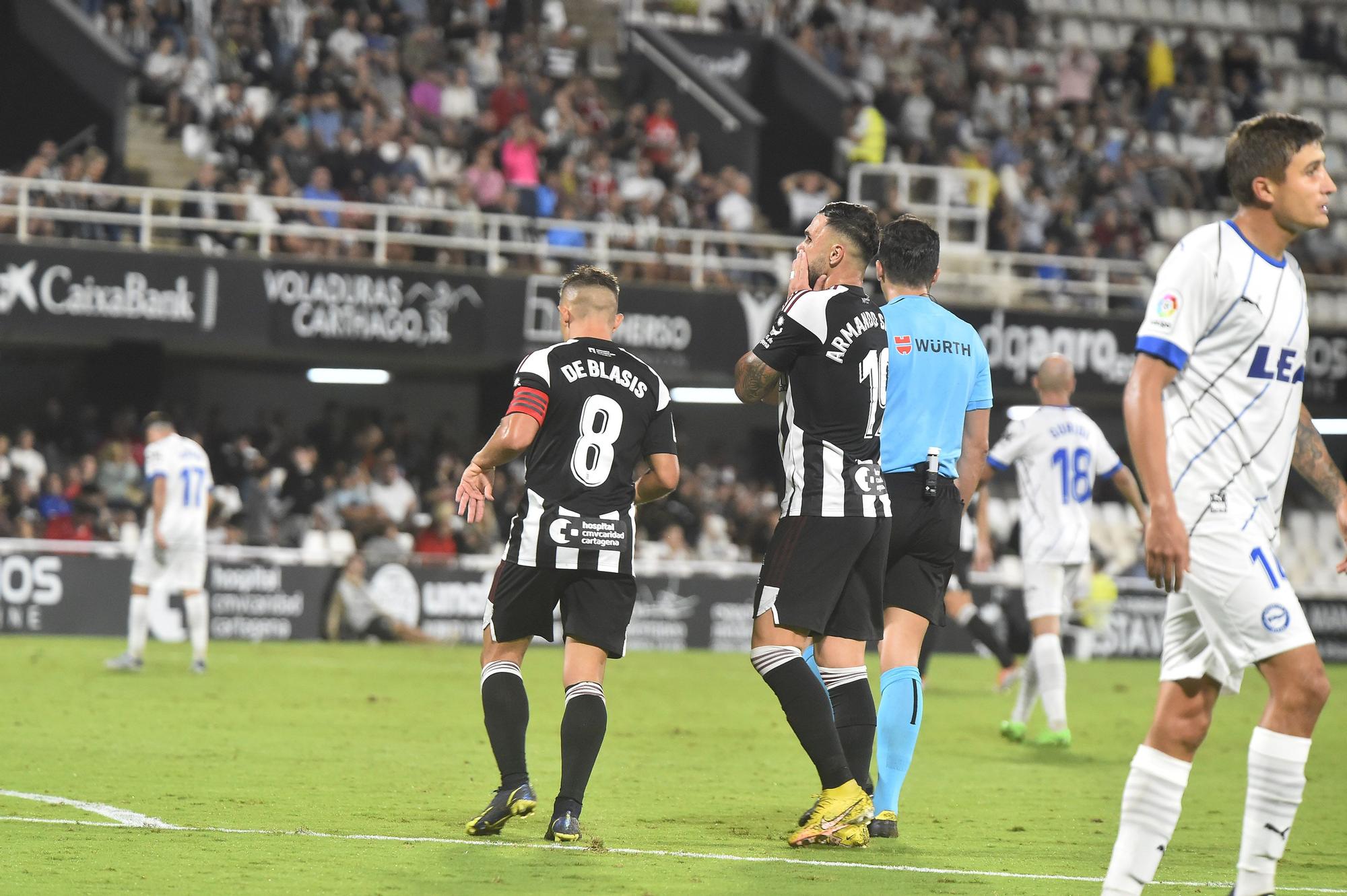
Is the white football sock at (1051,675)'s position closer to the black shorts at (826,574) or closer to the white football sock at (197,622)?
the black shorts at (826,574)

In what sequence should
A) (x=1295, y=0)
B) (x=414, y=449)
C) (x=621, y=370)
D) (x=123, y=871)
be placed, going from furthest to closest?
(x=1295, y=0)
(x=414, y=449)
(x=621, y=370)
(x=123, y=871)

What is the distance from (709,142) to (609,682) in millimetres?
14334

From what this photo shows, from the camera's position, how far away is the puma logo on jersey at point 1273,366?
4.96m

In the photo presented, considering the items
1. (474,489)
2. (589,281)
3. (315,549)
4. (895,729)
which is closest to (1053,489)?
(895,729)

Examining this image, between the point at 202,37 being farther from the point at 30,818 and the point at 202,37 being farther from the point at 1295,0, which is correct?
the point at 1295,0

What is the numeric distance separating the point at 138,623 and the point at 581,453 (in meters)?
9.83

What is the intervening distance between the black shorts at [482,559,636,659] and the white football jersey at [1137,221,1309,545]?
7.92 ft

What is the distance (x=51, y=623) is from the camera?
1920cm

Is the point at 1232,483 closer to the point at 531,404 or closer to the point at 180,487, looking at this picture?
the point at 531,404

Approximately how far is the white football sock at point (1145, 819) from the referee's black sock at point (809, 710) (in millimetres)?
1778

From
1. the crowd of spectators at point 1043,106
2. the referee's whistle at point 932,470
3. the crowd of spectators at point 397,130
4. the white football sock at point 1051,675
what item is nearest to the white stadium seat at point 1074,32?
the crowd of spectators at point 1043,106

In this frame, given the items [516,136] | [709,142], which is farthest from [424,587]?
[709,142]

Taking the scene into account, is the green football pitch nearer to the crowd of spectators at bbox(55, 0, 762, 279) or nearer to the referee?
the referee

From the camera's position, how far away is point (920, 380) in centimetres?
705
